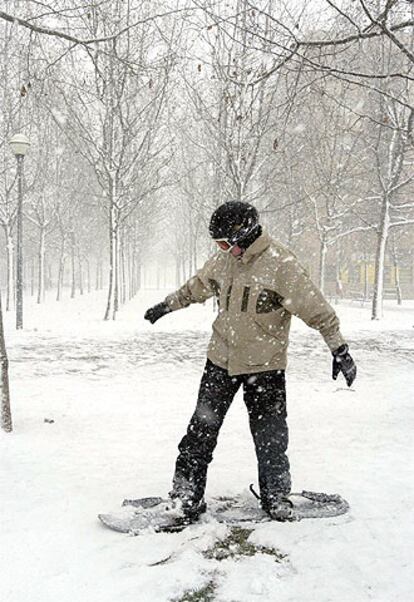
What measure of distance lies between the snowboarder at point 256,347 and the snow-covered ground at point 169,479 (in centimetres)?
29

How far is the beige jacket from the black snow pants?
116mm

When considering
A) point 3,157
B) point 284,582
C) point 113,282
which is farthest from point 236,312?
point 3,157

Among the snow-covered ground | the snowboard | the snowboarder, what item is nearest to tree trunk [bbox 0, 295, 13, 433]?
the snow-covered ground

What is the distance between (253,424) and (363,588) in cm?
111

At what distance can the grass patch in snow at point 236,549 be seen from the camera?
2.88 meters

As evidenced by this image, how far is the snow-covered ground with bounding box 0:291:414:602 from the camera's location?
2.62 metres

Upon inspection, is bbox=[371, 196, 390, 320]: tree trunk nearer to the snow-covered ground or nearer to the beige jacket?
the snow-covered ground

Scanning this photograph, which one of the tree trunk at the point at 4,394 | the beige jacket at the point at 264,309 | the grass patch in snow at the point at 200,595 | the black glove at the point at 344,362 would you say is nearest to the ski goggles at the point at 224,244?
the beige jacket at the point at 264,309

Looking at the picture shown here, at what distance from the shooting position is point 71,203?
83.8 ft

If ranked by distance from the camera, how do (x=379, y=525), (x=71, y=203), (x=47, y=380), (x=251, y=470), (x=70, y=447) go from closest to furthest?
(x=379, y=525)
(x=251, y=470)
(x=70, y=447)
(x=47, y=380)
(x=71, y=203)

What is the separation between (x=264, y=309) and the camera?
128 inches

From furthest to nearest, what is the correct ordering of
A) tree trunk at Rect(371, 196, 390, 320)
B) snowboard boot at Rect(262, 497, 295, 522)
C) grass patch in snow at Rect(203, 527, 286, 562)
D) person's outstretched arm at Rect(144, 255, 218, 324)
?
tree trunk at Rect(371, 196, 390, 320) → person's outstretched arm at Rect(144, 255, 218, 324) → snowboard boot at Rect(262, 497, 295, 522) → grass patch in snow at Rect(203, 527, 286, 562)

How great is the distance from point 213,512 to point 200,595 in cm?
93

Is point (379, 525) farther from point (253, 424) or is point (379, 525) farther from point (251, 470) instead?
point (251, 470)
